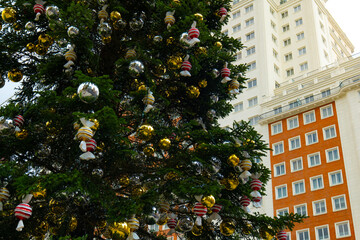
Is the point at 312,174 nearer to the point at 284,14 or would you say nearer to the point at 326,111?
the point at 326,111

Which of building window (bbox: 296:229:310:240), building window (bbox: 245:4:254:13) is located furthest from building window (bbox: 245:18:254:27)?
building window (bbox: 296:229:310:240)

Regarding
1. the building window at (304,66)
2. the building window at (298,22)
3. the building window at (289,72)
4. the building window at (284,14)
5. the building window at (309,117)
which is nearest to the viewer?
the building window at (309,117)

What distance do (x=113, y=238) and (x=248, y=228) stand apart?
2.95m

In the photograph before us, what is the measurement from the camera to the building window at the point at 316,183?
4313 cm

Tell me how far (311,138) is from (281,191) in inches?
276

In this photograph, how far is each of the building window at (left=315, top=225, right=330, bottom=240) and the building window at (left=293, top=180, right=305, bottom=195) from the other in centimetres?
461

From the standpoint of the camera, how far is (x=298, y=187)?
147ft

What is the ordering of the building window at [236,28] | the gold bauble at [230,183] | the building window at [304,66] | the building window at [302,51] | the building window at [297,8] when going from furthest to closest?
the building window at [297,8]
the building window at [236,28]
the building window at [302,51]
the building window at [304,66]
the gold bauble at [230,183]

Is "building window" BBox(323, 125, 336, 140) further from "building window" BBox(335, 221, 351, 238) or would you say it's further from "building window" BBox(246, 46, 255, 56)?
"building window" BBox(246, 46, 255, 56)

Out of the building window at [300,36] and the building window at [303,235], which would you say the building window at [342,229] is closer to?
the building window at [303,235]

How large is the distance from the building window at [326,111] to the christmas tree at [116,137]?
3969 centimetres

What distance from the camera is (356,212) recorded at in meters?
39.4

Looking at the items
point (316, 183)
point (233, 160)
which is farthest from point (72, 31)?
point (316, 183)

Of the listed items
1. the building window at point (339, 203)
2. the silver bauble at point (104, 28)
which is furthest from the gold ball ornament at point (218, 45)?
the building window at point (339, 203)
